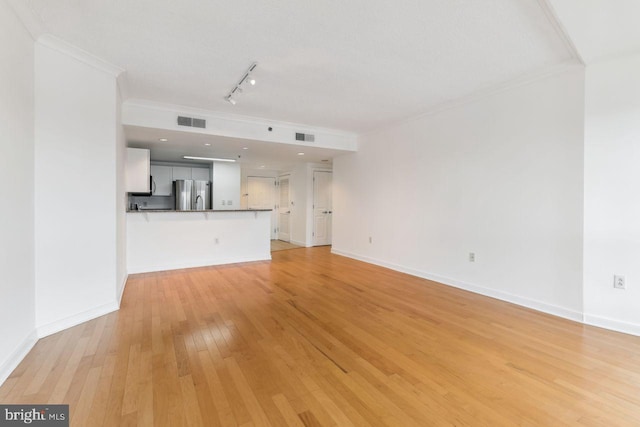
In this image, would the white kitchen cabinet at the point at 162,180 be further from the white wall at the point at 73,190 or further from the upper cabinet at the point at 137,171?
the white wall at the point at 73,190

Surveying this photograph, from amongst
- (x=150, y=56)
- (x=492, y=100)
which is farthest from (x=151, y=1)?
(x=492, y=100)

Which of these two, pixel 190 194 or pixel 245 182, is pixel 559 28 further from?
pixel 245 182

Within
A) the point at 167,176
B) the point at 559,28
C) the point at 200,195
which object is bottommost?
the point at 200,195

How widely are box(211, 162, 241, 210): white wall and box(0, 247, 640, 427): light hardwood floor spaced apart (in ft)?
13.7

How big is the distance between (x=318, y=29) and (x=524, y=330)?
319cm

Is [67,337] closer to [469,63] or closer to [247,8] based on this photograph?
[247,8]

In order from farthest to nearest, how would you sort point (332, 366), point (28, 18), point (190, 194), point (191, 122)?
point (190, 194), point (191, 122), point (28, 18), point (332, 366)

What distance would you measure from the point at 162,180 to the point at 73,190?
4841 millimetres

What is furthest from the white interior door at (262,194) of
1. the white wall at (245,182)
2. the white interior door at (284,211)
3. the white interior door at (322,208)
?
the white interior door at (322,208)

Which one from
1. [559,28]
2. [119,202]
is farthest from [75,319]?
[559,28]

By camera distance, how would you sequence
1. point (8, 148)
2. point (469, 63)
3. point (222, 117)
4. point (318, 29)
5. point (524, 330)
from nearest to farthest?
point (8, 148)
point (318, 29)
point (524, 330)
point (469, 63)
point (222, 117)

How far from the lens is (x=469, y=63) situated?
291cm

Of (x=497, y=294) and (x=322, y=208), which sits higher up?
(x=322, y=208)

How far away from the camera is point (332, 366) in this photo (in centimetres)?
204
